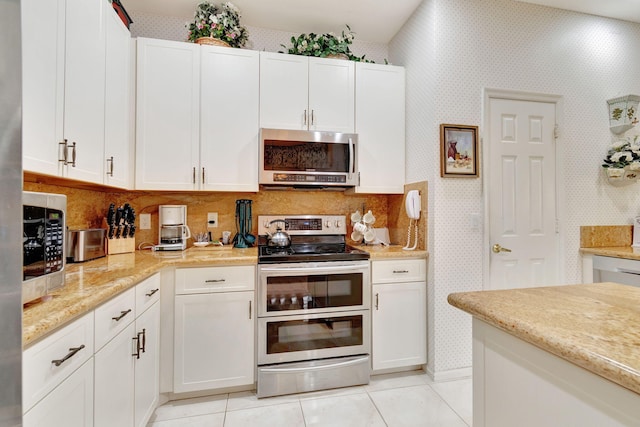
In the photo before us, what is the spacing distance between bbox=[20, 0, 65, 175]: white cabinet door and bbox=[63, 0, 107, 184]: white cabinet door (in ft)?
0.20

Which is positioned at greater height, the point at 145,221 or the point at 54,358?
the point at 145,221

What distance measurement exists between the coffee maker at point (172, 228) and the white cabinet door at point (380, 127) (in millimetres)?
1399

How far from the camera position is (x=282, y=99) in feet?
7.63

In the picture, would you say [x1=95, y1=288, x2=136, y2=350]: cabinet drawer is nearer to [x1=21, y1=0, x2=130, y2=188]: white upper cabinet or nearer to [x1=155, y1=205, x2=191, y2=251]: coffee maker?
[x1=21, y1=0, x2=130, y2=188]: white upper cabinet

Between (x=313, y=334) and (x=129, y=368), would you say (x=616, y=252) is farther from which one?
Result: (x=129, y=368)

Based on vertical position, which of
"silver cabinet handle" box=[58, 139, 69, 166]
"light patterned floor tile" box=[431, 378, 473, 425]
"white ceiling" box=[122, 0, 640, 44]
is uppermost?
"white ceiling" box=[122, 0, 640, 44]

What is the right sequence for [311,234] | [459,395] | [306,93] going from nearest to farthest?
1. [459,395]
2. [306,93]
3. [311,234]

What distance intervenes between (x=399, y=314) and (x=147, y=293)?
5.44ft

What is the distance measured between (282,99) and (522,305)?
2.06 m

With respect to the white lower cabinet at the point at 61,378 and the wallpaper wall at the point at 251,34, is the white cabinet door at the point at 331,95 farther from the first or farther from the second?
the white lower cabinet at the point at 61,378

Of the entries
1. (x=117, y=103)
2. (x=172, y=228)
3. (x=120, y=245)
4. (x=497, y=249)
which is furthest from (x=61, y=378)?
(x=497, y=249)

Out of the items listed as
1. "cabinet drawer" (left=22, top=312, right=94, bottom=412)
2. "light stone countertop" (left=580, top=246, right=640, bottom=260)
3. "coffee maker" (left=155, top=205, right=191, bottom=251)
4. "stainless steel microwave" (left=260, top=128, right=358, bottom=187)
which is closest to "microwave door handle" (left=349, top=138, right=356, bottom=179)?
"stainless steel microwave" (left=260, top=128, right=358, bottom=187)

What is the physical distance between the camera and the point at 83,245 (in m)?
1.74

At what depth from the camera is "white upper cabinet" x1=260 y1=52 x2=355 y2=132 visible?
7.56 feet
